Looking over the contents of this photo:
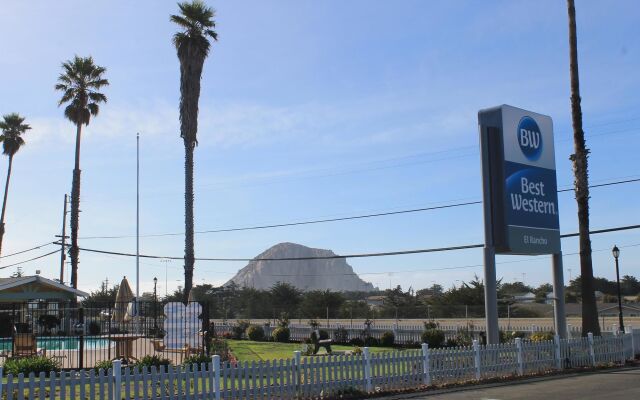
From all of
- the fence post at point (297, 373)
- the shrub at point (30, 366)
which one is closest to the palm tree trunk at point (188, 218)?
the shrub at point (30, 366)

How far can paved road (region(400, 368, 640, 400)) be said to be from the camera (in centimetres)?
1344

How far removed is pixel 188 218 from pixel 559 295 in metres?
18.0

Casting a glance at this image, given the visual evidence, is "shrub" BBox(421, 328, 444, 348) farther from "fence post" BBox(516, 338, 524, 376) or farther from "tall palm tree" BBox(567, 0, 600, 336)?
"fence post" BBox(516, 338, 524, 376)

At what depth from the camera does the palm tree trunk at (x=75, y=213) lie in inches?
1612

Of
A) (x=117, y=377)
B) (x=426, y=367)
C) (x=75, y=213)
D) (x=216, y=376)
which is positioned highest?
(x=75, y=213)

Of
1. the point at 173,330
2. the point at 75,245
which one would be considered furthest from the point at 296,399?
the point at 75,245

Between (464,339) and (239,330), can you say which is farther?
(239,330)

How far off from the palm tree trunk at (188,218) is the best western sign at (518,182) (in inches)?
651

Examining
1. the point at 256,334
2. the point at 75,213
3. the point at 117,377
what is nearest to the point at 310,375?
the point at 117,377

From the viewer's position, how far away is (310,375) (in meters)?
13.2

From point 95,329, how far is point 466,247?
20.3 meters

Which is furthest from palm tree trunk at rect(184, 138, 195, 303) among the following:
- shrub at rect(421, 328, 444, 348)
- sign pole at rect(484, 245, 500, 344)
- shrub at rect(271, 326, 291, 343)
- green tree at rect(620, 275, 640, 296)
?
green tree at rect(620, 275, 640, 296)

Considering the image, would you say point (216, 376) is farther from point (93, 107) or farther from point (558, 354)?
point (93, 107)

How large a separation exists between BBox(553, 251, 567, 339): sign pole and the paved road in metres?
3.21
